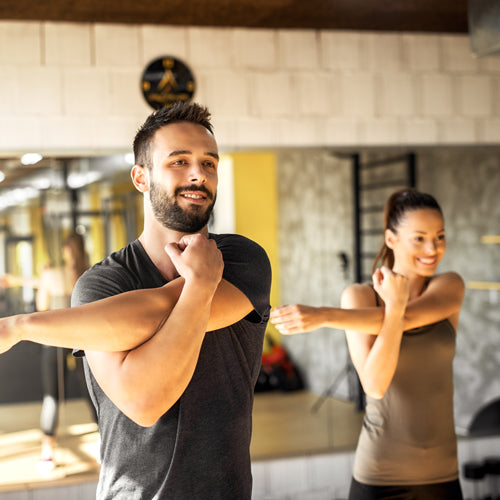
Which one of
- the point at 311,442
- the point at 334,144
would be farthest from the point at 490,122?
the point at 311,442

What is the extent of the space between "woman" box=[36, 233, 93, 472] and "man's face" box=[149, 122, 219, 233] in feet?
8.52

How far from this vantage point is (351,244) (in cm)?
436

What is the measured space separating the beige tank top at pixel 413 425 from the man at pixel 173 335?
0.87 m

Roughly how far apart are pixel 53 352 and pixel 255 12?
2231 millimetres

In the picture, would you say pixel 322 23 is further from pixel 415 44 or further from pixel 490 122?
pixel 490 122

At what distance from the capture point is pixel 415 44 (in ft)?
14.8

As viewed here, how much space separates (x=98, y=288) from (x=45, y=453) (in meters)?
2.87

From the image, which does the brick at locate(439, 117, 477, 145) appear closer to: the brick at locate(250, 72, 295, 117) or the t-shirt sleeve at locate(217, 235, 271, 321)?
the brick at locate(250, 72, 295, 117)

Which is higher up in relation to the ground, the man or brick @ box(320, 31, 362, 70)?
brick @ box(320, 31, 362, 70)

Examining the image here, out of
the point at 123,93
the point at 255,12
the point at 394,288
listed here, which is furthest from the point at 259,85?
the point at 394,288

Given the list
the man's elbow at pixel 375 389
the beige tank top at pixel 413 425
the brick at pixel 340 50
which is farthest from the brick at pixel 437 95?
the man's elbow at pixel 375 389

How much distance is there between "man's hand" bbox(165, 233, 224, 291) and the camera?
1.35 meters

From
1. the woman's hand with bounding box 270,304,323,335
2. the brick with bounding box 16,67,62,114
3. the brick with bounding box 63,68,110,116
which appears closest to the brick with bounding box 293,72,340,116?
the brick with bounding box 63,68,110,116

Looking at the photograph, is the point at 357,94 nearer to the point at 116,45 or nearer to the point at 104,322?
the point at 116,45
